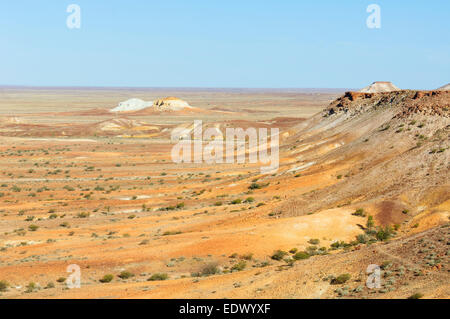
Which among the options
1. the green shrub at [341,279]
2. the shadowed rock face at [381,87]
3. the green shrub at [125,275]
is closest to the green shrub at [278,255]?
the green shrub at [125,275]

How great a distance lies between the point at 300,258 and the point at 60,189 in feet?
108

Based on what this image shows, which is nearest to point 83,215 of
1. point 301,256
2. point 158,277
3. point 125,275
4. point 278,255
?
point 125,275

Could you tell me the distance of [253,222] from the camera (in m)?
30.7

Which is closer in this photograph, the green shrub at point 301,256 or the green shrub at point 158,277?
the green shrub at point 158,277

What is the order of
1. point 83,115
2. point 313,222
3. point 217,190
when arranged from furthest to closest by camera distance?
point 83,115
point 217,190
point 313,222

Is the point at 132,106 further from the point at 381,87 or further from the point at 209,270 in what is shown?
the point at 209,270

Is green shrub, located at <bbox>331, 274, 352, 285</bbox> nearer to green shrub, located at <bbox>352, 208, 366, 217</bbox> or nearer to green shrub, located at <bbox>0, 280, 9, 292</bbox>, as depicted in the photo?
green shrub, located at <bbox>352, 208, 366, 217</bbox>

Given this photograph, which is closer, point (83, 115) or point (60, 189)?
point (60, 189)

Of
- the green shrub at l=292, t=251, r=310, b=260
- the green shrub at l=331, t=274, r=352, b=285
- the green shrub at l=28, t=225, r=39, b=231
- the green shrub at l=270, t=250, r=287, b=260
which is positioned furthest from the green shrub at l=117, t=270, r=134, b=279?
the green shrub at l=28, t=225, r=39, b=231

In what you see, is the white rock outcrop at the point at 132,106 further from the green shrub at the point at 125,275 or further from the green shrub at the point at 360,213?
the green shrub at the point at 125,275

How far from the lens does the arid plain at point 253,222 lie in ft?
58.3

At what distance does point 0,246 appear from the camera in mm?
28031
